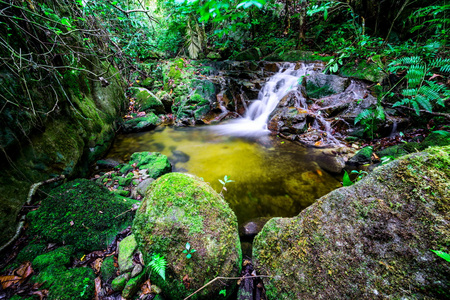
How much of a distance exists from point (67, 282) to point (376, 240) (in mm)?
2905

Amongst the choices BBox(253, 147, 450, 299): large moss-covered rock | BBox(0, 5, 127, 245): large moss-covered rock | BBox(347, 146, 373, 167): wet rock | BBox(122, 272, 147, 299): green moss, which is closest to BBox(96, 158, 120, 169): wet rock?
BBox(0, 5, 127, 245): large moss-covered rock

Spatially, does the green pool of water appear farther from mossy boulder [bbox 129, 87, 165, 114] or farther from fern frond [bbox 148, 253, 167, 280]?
mossy boulder [bbox 129, 87, 165, 114]

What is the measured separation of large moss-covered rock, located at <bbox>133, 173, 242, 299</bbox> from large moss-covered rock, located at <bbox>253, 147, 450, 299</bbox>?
0.50 meters

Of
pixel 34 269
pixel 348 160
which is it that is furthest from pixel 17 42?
pixel 348 160

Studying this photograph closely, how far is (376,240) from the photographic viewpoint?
123 cm

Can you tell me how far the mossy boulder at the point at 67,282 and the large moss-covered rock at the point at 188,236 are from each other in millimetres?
643

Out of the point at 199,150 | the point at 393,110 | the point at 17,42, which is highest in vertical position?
the point at 17,42

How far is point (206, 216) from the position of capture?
190 cm

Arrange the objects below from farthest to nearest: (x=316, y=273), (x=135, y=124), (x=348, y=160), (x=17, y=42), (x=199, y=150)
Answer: (x=135, y=124)
(x=199, y=150)
(x=348, y=160)
(x=17, y=42)
(x=316, y=273)

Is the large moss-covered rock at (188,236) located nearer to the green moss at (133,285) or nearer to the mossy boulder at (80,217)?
the green moss at (133,285)

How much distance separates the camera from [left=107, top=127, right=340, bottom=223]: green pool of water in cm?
360

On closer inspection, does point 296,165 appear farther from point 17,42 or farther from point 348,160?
point 17,42

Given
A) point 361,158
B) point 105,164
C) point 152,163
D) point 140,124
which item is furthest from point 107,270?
point 140,124

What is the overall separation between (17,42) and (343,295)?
207 inches
